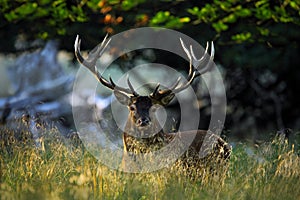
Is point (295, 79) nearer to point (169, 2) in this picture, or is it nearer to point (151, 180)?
point (169, 2)

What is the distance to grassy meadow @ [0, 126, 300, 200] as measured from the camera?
5.90 meters

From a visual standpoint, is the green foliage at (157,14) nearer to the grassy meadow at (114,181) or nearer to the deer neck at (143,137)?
the deer neck at (143,137)

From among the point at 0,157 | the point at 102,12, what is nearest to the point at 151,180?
the point at 0,157

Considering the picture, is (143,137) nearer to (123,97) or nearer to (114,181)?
(123,97)

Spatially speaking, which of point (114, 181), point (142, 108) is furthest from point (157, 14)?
point (114, 181)

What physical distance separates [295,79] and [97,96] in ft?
12.1

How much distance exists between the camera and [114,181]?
6.17 m

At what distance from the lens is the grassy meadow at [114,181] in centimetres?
590

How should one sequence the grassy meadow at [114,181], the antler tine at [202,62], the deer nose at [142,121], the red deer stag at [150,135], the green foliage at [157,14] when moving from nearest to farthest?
the grassy meadow at [114,181], the red deer stag at [150,135], the deer nose at [142,121], the antler tine at [202,62], the green foliage at [157,14]

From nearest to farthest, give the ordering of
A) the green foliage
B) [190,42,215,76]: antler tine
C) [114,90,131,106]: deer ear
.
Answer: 1. [114,90,131,106]: deer ear
2. [190,42,215,76]: antler tine
3. the green foliage

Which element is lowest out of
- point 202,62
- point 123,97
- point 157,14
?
point 157,14

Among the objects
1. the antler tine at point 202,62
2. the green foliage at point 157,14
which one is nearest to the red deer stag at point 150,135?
the antler tine at point 202,62

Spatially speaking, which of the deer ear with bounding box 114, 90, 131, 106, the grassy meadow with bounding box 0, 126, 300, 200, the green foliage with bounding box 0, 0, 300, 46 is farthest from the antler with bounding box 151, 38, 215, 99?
the green foliage with bounding box 0, 0, 300, 46

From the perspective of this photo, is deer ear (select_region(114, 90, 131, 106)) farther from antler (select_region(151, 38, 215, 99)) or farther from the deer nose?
the deer nose
